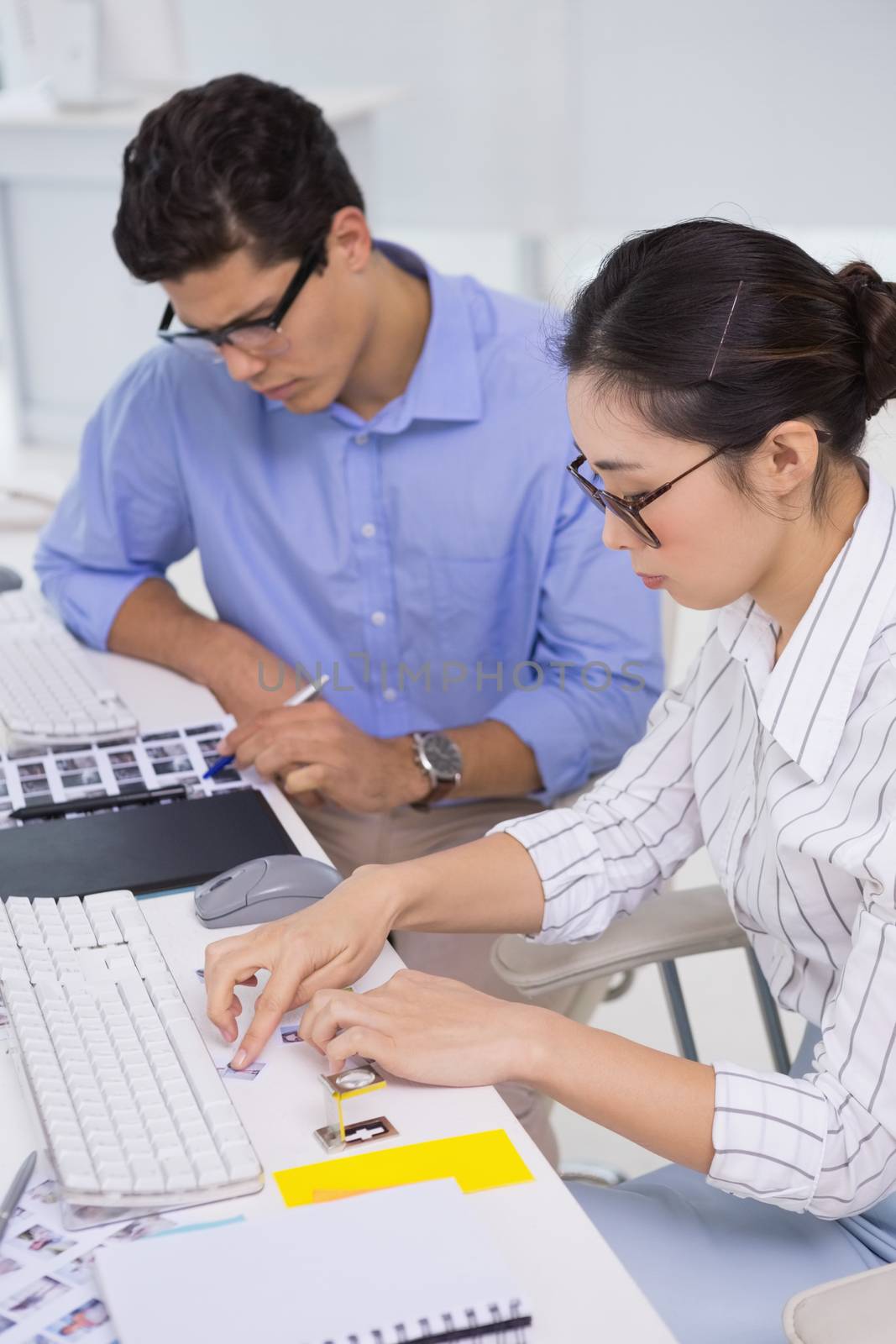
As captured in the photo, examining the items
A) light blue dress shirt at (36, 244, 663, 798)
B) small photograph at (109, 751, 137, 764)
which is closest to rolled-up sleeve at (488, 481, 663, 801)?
light blue dress shirt at (36, 244, 663, 798)

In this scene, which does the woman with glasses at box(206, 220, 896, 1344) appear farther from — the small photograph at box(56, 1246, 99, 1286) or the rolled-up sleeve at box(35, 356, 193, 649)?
the rolled-up sleeve at box(35, 356, 193, 649)

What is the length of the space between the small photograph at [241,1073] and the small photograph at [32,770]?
1.83 ft

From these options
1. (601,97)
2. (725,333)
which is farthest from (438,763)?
(601,97)

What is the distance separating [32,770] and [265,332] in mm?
539

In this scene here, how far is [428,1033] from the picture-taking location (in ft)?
3.14

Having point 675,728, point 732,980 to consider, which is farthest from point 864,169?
point 675,728

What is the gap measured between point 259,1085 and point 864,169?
3270 mm

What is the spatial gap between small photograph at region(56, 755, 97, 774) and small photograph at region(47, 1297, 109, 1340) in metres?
0.74

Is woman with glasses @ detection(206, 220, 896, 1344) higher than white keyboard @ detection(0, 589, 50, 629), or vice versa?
woman with glasses @ detection(206, 220, 896, 1344)

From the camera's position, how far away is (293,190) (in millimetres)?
1585

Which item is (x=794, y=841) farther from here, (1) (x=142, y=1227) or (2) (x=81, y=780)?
(2) (x=81, y=780)

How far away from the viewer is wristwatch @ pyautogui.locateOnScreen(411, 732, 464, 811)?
1662 millimetres

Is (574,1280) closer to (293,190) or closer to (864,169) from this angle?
(293,190)

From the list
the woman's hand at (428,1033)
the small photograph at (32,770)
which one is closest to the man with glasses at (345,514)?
the small photograph at (32,770)
